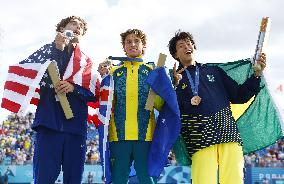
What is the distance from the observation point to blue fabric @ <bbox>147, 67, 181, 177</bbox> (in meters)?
4.71

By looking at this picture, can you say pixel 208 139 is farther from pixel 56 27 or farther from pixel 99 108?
pixel 56 27

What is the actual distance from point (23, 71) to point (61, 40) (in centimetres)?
53

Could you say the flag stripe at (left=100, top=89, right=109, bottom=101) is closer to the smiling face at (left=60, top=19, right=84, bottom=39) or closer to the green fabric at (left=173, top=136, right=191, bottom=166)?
the smiling face at (left=60, top=19, right=84, bottom=39)

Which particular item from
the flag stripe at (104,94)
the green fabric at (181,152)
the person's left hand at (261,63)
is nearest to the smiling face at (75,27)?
the flag stripe at (104,94)

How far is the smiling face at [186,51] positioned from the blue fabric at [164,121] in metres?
0.44

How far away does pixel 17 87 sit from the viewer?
4887 mm

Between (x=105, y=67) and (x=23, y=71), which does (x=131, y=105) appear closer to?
(x=105, y=67)

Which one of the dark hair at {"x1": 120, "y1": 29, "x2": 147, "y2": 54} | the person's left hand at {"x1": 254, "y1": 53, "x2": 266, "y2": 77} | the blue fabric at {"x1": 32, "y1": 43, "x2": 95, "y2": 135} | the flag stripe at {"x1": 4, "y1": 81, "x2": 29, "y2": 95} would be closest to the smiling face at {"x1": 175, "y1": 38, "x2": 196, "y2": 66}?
the dark hair at {"x1": 120, "y1": 29, "x2": 147, "y2": 54}

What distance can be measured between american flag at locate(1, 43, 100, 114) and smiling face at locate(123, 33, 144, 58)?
48 cm

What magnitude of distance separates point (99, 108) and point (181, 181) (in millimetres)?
14235

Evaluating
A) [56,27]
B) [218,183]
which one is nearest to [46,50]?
[56,27]

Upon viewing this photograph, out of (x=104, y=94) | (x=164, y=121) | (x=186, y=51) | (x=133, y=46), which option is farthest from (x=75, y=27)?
(x=164, y=121)

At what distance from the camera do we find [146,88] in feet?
16.0

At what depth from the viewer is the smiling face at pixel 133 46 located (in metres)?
5.00
